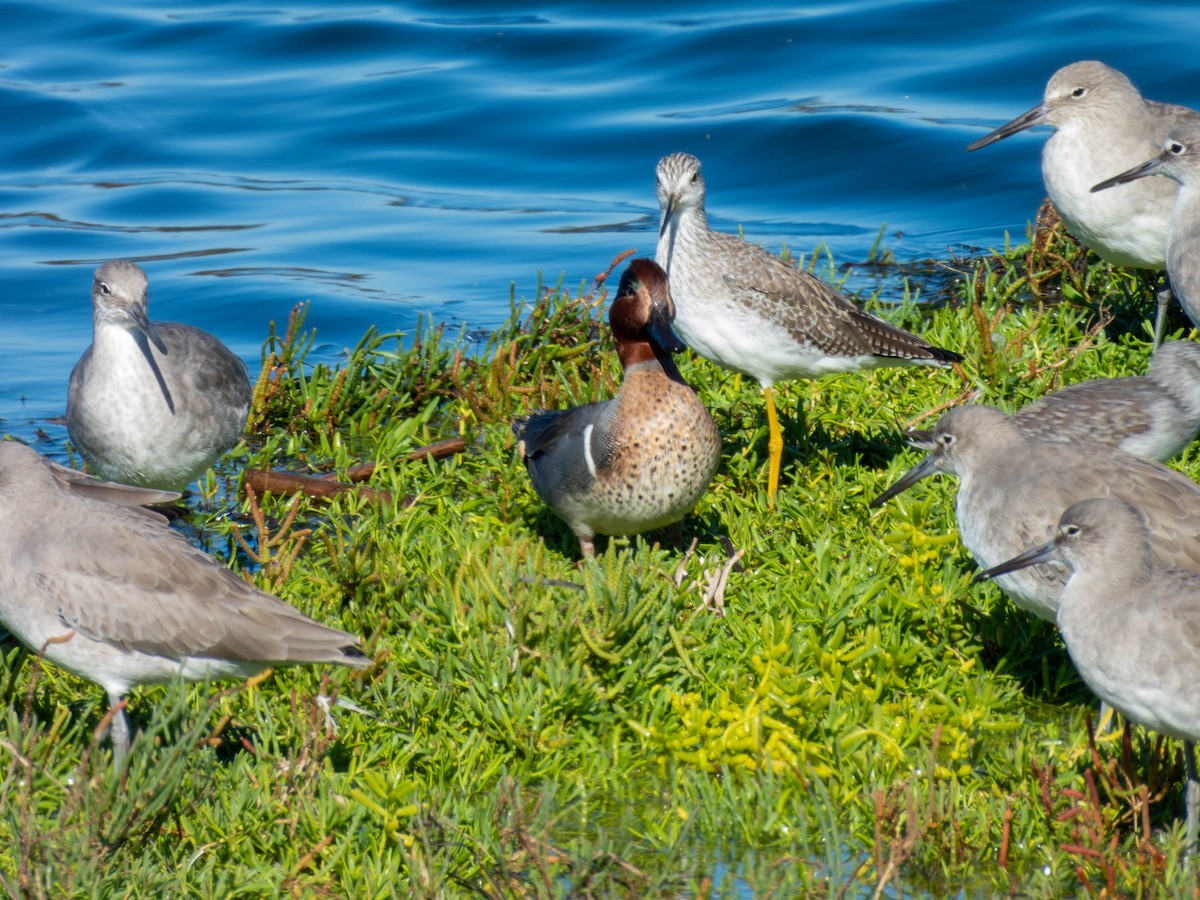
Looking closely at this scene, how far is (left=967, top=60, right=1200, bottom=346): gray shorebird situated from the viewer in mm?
8219

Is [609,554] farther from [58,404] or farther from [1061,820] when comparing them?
[58,404]

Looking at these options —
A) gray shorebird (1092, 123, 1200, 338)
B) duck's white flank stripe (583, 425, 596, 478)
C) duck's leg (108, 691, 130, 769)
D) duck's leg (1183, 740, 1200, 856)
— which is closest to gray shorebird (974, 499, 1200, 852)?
duck's leg (1183, 740, 1200, 856)

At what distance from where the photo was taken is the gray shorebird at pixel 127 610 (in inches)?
195

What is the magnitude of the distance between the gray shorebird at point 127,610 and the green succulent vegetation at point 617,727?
16 centimetres

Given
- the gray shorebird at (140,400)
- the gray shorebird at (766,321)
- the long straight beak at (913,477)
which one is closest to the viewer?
the long straight beak at (913,477)

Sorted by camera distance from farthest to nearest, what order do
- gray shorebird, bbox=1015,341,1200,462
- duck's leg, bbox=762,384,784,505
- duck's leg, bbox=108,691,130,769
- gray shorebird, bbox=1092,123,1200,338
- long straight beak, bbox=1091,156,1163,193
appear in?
long straight beak, bbox=1091,156,1163,193 < gray shorebird, bbox=1092,123,1200,338 < duck's leg, bbox=762,384,784,505 < gray shorebird, bbox=1015,341,1200,462 < duck's leg, bbox=108,691,130,769

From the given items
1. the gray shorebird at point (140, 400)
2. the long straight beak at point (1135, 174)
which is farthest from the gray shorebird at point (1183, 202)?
the gray shorebird at point (140, 400)

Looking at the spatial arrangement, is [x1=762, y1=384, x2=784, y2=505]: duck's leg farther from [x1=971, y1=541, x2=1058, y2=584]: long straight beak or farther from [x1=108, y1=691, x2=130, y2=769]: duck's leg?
[x1=108, y1=691, x2=130, y2=769]: duck's leg

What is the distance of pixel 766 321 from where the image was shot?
280 inches

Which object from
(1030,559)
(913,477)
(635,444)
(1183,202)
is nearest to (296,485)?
(635,444)

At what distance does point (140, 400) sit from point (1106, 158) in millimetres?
5110

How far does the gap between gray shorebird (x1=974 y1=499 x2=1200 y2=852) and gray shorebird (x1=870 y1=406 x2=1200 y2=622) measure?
429 mm

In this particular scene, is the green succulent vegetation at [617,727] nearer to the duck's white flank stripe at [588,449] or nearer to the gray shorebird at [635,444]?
the gray shorebird at [635,444]

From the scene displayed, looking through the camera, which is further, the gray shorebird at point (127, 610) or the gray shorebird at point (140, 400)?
the gray shorebird at point (140, 400)
